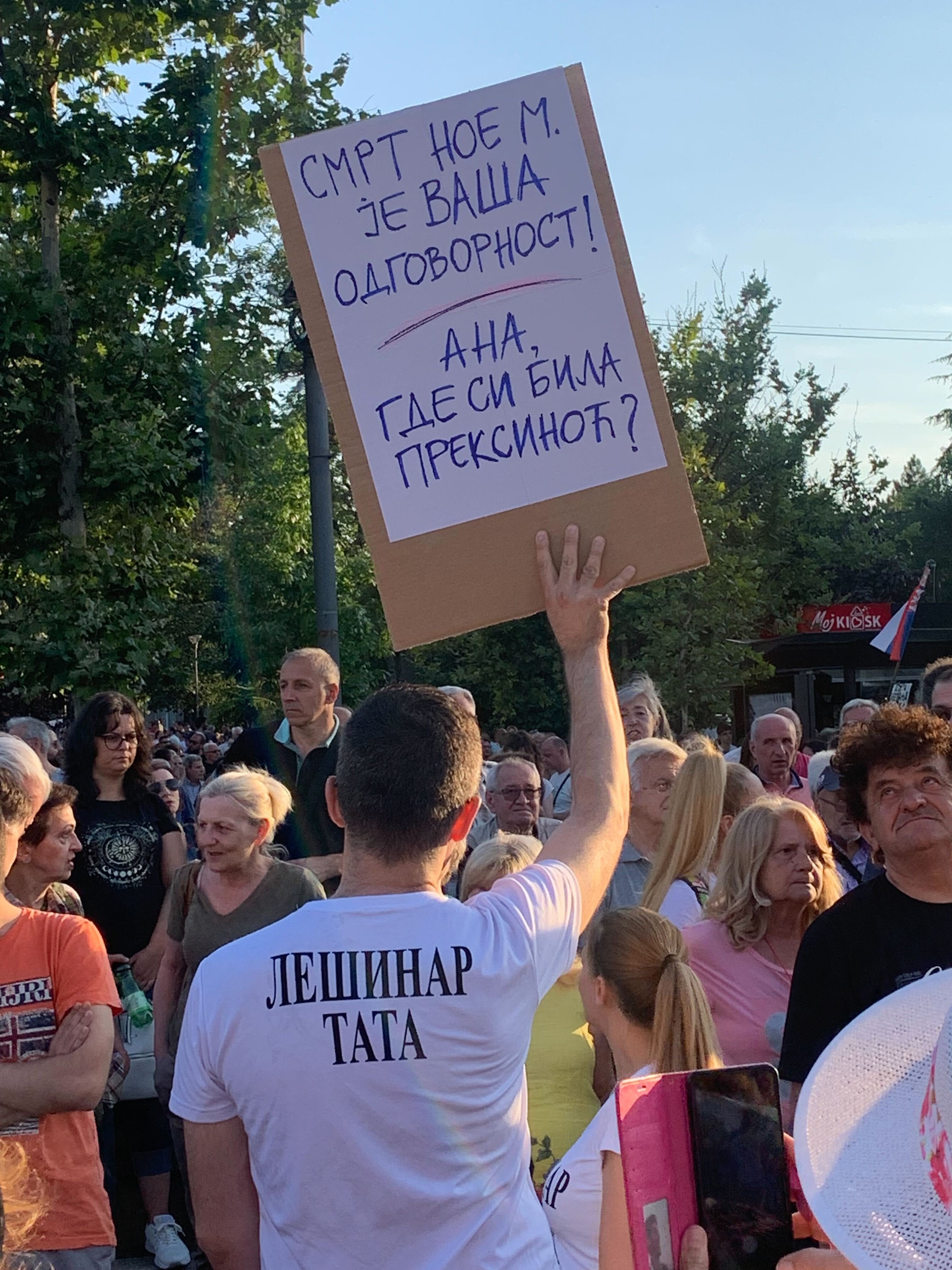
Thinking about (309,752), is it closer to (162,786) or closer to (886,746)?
(886,746)

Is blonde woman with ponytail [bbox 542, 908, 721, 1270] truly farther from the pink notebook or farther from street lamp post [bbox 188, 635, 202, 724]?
street lamp post [bbox 188, 635, 202, 724]

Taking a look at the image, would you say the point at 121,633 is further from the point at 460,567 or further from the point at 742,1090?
the point at 742,1090

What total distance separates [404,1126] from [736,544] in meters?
24.9

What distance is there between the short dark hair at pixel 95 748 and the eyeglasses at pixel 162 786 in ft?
0.23

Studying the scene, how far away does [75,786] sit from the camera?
552 cm

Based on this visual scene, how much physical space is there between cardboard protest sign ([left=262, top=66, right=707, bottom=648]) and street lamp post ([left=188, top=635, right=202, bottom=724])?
101 feet

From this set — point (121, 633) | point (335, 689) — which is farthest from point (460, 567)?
point (121, 633)

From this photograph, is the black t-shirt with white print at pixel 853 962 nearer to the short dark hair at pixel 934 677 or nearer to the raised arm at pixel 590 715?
the raised arm at pixel 590 715

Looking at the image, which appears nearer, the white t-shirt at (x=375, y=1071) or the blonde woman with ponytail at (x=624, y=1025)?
the white t-shirt at (x=375, y=1071)

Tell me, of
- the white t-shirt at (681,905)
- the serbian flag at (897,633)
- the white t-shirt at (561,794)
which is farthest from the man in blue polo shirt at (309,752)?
the serbian flag at (897,633)

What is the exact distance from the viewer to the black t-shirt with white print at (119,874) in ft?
17.8

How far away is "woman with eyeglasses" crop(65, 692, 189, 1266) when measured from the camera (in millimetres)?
5410

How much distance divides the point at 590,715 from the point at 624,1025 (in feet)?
3.34

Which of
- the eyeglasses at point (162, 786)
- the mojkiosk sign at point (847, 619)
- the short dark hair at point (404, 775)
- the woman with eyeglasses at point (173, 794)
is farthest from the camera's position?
the mojkiosk sign at point (847, 619)
